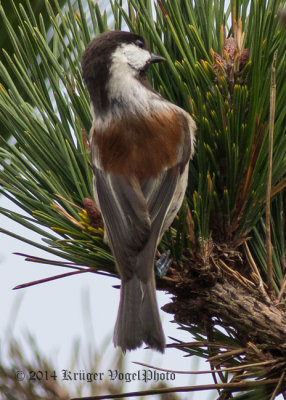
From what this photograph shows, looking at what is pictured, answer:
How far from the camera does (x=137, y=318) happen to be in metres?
1.68

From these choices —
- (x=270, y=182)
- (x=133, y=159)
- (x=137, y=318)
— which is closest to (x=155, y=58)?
(x=133, y=159)

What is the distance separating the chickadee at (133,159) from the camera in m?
1.72

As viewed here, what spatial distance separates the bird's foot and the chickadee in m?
0.08

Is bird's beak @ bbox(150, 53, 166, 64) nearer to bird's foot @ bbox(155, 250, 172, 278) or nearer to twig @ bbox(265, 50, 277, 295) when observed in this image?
twig @ bbox(265, 50, 277, 295)

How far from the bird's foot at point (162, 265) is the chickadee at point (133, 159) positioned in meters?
0.08

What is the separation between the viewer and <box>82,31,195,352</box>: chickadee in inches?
67.6

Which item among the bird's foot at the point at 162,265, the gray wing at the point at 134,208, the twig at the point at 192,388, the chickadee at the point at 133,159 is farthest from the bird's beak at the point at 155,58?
the twig at the point at 192,388

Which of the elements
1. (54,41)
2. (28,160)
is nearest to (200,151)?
(28,160)

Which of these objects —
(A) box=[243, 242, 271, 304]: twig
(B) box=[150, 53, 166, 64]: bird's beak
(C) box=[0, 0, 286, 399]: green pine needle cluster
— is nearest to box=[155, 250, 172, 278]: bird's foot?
(C) box=[0, 0, 286, 399]: green pine needle cluster

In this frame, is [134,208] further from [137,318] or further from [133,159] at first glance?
[137,318]

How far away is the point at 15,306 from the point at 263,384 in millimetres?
524

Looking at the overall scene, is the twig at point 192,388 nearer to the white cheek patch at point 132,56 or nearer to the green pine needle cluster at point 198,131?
the green pine needle cluster at point 198,131

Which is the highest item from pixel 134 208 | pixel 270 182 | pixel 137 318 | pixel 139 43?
pixel 139 43

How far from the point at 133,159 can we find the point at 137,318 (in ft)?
1.71
